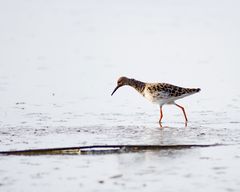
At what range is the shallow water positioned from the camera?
7.89 m

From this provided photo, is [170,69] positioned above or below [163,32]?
below

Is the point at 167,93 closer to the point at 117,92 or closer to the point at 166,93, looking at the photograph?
the point at 166,93

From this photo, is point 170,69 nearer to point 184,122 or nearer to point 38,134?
point 184,122

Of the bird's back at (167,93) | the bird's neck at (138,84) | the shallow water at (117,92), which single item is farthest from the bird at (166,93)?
the bird's neck at (138,84)

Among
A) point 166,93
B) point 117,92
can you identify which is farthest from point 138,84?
point 117,92

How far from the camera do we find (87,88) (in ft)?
50.1

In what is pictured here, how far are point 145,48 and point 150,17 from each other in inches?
231

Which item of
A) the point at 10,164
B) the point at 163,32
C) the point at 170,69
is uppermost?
the point at 163,32

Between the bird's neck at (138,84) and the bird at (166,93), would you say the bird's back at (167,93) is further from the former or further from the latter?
the bird's neck at (138,84)

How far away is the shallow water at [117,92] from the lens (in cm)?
789

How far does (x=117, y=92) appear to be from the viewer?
15273 millimetres

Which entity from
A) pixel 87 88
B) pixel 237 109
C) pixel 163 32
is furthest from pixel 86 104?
pixel 163 32

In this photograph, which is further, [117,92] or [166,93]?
[117,92]

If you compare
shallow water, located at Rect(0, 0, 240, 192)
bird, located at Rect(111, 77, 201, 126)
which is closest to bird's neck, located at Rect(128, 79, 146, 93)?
shallow water, located at Rect(0, 0, 240, 192)
